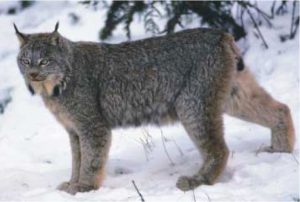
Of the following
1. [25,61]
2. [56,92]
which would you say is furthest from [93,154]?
[25,61]

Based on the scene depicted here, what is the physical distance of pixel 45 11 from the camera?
9234mm

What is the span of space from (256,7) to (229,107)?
2.54 metres

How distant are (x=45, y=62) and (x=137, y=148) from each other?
1466 mm

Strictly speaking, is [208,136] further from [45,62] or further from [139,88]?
[45,62]

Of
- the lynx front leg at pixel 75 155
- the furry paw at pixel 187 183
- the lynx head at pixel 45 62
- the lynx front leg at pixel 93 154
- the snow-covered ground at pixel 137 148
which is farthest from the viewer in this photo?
the lynx front leg at pixel 75 155

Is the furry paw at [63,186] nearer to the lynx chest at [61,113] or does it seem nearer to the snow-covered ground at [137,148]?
the snow-covered ground at [137,148]

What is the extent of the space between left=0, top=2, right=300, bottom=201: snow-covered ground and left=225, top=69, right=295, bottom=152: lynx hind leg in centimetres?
15

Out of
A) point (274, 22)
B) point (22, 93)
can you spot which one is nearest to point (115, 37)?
point (22, 93)

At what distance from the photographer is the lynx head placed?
5391 millimetres

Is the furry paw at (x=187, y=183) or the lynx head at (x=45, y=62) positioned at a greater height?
the lynx head at (x=45, y=62)

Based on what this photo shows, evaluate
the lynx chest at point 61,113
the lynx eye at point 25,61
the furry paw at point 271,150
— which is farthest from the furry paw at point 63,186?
the furry paw at point 271,150

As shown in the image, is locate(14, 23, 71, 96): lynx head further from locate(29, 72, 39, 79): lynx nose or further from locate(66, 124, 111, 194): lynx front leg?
locate(66, 124, 111, 194): lynx front leg

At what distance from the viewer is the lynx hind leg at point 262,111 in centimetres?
577

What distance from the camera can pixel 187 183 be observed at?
531 cm
